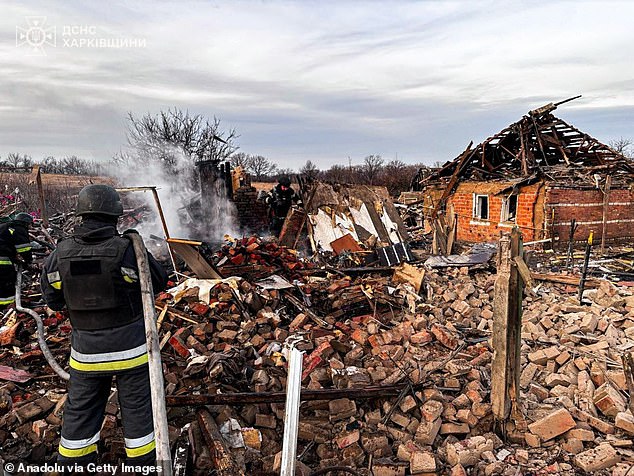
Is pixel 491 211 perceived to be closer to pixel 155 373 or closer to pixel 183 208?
pixel 183 208

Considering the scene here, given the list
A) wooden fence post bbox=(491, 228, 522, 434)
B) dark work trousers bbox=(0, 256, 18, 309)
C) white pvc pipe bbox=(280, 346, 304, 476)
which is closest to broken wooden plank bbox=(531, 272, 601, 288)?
wooden fence post bbox=(491, 228, 522, 434)

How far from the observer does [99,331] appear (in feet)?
9.98

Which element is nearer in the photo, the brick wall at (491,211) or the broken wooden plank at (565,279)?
the broken wooden plank at (565,279)

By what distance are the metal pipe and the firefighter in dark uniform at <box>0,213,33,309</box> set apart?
4249 millimetres

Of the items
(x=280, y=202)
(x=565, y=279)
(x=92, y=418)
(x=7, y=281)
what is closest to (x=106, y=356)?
(x=92, y=418)

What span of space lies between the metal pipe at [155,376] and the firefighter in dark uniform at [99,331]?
0.14m

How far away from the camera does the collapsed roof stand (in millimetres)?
15125

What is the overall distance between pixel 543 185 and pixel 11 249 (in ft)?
49.2

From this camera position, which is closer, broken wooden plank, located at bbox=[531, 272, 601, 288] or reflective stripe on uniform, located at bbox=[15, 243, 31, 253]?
reflective stripe on uniform, located at bbox=[15, 243, 31, 253]

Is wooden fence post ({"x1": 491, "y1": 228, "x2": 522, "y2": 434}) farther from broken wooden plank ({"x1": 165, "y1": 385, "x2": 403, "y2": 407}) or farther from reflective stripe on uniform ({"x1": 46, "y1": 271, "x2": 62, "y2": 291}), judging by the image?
reflective stripe on uniform ({"x1": 46, "y1": 271, "x2": 62, "y2": 291})

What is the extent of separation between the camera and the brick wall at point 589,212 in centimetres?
1462

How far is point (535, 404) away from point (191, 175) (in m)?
11.7

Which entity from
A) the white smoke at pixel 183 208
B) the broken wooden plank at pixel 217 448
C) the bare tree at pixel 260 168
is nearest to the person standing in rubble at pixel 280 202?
the white smoke at pixel 183 208

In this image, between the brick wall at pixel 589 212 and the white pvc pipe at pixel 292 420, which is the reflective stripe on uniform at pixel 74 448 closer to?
the white pvc pipe at pixel 292 420
